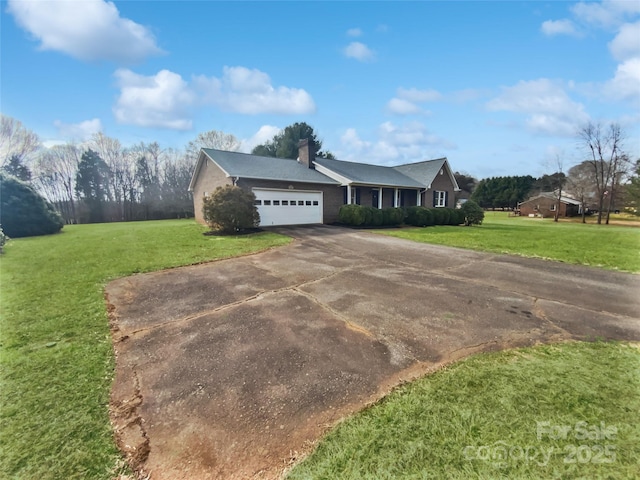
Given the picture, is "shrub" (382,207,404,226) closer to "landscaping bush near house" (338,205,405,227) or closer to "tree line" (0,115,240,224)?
"landscaping bush near house" (338,205,405,227)

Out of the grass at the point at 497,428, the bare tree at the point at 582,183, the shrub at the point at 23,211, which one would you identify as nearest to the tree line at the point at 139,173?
the bare tree at the point at 582,183

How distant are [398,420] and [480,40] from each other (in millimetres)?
11445

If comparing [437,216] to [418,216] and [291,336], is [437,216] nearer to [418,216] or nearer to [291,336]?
[418,216]

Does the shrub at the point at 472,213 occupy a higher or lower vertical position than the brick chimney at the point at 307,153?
lower

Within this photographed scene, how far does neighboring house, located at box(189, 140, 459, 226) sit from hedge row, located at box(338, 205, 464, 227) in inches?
79.7

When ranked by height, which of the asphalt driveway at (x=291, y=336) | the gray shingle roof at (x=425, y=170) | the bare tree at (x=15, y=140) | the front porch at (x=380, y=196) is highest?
the bare tree at (x=15, y=140)

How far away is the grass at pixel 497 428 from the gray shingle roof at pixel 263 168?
1488 cm

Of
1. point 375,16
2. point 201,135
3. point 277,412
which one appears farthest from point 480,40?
point 201,135

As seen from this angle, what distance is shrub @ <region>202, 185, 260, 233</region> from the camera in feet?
44.1

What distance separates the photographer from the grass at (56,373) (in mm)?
2084

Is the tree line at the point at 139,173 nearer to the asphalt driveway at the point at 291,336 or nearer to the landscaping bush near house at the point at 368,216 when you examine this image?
the landscaping bush near house at the point at 368,216

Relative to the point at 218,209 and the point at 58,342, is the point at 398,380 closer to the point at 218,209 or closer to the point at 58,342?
the point at 58,342

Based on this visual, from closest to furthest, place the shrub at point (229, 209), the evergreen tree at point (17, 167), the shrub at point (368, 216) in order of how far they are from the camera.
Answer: the shrub at point (229, 209) → the shrub at point (368, 216) → the evergreen tree at point (17, 167)

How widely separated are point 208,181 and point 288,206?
6121 millimetres
